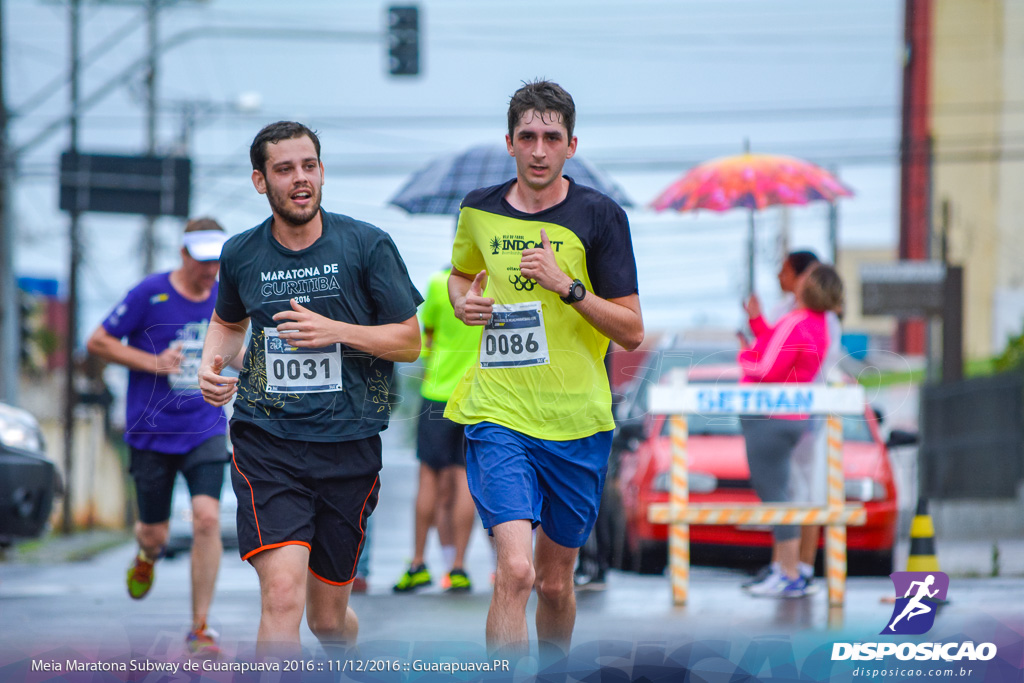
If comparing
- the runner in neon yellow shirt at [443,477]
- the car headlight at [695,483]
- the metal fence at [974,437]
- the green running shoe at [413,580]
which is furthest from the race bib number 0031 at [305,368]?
the metal fence at [974,437]

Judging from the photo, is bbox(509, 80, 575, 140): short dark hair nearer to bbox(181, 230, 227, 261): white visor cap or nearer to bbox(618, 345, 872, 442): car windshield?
bbox(181, 230, 227, 261): white visor cap

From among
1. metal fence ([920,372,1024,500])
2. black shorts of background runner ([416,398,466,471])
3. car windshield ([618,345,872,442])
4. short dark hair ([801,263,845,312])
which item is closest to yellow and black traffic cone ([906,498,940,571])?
short dark hair ([801,263,845,312])

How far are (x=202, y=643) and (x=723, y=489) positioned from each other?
403cm

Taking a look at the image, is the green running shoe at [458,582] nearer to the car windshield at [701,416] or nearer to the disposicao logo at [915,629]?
the car windshield at [701,416]

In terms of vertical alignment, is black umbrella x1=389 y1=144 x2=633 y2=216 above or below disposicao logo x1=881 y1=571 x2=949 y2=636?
above

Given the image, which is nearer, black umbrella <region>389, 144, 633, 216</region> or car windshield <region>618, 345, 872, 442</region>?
black umbrella <region>389, 144, 633, 216</region>

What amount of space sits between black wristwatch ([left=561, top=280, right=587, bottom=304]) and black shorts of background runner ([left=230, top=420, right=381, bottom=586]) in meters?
0.82

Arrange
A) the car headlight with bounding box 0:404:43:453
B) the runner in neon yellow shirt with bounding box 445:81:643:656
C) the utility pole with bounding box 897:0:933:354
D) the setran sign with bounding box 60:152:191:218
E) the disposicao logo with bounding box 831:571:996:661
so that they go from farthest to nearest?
the utility pole with bounding box 897:0:933:354, the setran sign with bounding box 60:152:191:218, the car headlight with bounding box 0:404:43:453, the runner in neon yellow shirt with bounding box 445:81:643:656, the disposicao logo with bounding box 831:571:996:661

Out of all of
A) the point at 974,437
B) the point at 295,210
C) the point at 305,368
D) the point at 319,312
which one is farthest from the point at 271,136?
the point at 974,437

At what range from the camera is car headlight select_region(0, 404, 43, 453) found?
809cm

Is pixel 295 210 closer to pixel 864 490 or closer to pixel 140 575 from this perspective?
pixel 140 575

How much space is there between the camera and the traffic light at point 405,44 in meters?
16.2

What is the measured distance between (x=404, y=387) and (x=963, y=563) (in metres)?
6.21

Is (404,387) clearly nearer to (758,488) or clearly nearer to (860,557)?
(758,488)
